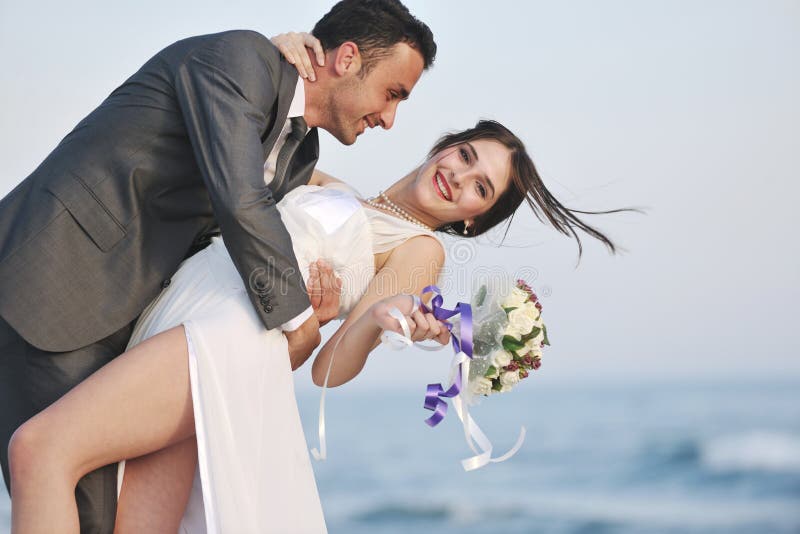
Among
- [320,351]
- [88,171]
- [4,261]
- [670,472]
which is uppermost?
[88,171]

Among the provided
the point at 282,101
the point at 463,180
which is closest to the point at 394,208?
the point at 463,180

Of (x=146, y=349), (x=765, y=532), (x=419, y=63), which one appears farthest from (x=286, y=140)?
(x=765, y=532)

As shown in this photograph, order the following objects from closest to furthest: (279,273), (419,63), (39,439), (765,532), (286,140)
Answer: (39,439)
(279,273)
(286,140)
(419,63)
(765,532)

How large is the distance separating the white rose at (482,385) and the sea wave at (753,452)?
51.2 feet

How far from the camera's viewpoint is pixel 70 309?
2.86 m

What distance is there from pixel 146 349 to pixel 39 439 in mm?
410

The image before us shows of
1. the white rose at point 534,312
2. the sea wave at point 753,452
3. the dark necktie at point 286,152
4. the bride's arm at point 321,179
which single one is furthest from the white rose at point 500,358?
the sea wave at point 753,452

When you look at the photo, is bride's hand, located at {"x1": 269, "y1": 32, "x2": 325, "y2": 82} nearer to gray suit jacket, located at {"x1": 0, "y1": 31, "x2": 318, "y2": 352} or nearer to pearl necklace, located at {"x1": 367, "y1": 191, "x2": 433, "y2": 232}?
gray suit jacket, located at {"x1": 0, "y1": 31, "x2": 318, "y2": 352}

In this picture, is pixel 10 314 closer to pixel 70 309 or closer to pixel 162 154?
pixel 70 309

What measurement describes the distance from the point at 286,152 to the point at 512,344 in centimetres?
114

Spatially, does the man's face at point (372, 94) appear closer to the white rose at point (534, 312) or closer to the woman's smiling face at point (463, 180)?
the woman's smiling face at point (463, 180)

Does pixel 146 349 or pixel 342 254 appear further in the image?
pixel 342 254

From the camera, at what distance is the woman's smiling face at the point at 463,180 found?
13.1ft

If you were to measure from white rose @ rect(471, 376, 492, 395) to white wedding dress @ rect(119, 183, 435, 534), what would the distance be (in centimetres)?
66
